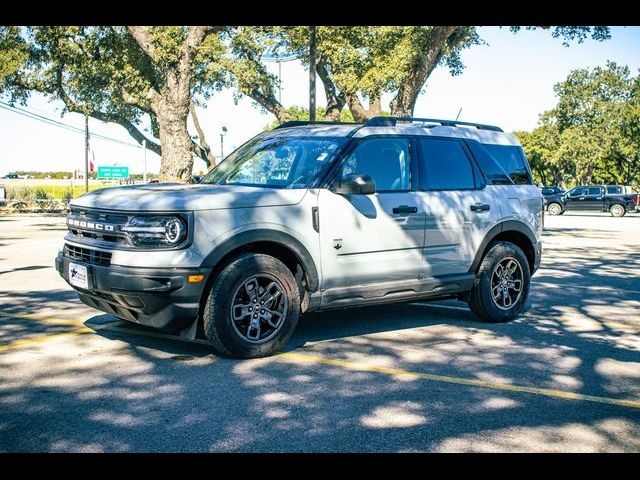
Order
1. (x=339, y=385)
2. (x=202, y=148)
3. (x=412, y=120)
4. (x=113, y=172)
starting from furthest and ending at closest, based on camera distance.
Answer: (x=113, y=172)
(x=202, y=148)
(x=412, y=120)
(x=339, y=385)

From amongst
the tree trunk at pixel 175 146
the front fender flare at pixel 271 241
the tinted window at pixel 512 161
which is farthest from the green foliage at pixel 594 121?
the front fender flare at pixel 271 241

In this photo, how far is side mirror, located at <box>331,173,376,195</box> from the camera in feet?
20.0

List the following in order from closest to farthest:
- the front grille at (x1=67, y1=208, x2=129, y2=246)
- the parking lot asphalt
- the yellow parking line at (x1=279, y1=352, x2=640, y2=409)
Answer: the parking lot asphalt → the yellow parking line at (x1=279, y1=352, x2=640, y2=409) → the front grille at (x1=67, y1=208, x2=129, y2=246)

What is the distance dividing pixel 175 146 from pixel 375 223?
58.5ft

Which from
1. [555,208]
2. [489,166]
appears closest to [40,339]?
[489,166]

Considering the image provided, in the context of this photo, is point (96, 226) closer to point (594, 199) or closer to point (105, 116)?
point (105, 116)

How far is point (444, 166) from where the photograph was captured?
7262 mm

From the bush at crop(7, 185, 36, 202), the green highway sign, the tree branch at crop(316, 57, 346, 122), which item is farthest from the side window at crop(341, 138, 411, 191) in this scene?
the green highway sign

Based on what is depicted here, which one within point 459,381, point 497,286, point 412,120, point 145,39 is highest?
point 145,39

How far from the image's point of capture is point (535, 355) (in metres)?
6.11

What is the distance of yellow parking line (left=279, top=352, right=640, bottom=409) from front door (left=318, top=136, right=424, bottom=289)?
0.70 m

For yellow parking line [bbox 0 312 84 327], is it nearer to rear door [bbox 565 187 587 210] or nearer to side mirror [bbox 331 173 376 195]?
side mirror [bbox 331 173 376 195]
